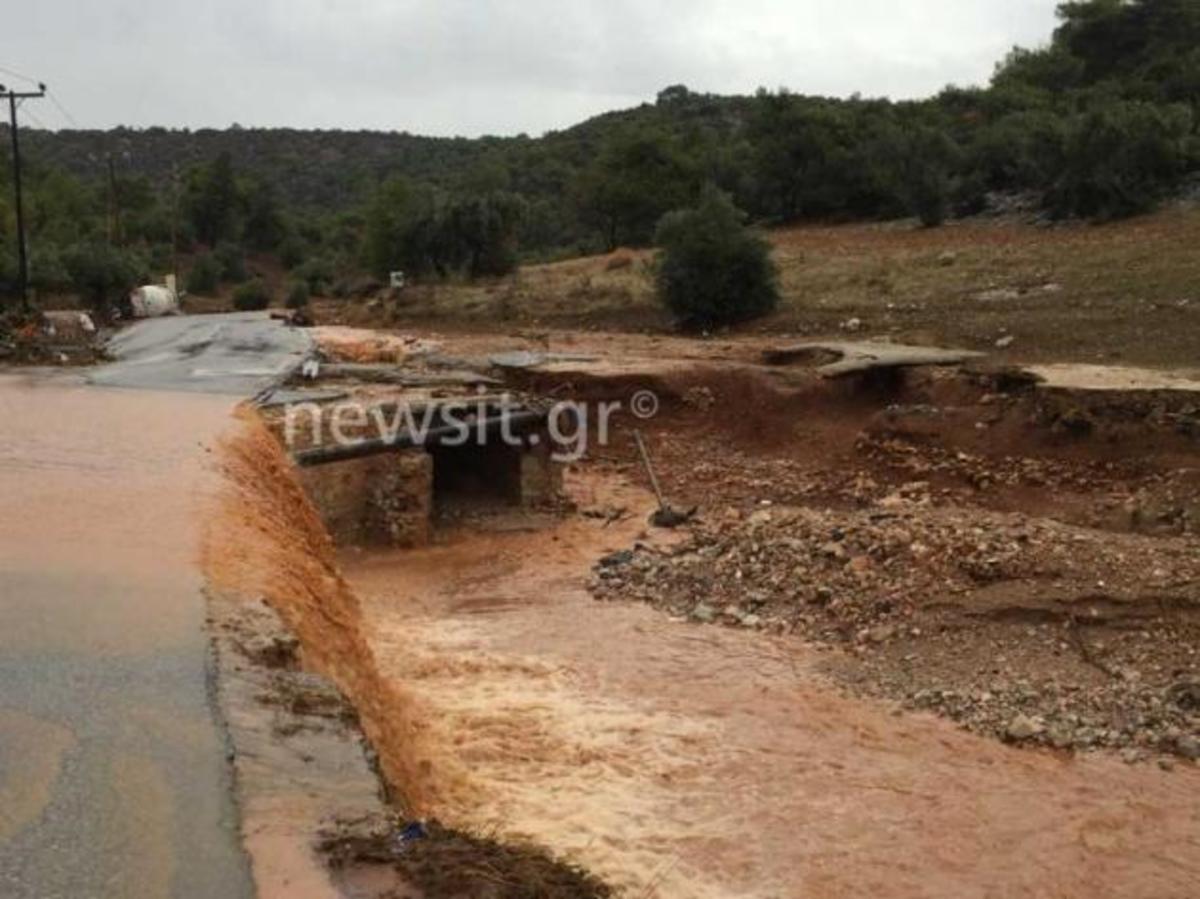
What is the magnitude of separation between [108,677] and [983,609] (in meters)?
7.10

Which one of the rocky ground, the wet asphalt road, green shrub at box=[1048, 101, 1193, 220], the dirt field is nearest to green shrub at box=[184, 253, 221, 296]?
green shrub at box=[1048, 101, 1193, 220]

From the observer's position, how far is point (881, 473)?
15422 mm

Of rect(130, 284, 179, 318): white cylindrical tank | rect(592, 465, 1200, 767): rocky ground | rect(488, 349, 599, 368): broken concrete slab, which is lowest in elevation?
rect(592, 465, 1200, 767): rocky ground

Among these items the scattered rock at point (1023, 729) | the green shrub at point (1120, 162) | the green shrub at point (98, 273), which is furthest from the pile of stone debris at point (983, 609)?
the green shrub at point (98, 273)

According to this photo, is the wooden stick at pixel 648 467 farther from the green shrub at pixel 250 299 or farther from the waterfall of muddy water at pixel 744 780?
the green shrub at pixel 250 299

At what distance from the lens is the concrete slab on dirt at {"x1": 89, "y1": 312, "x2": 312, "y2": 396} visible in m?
16.7

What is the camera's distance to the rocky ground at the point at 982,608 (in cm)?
889

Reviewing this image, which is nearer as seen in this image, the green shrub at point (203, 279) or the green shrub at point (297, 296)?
the green shrub at point (297, 296)

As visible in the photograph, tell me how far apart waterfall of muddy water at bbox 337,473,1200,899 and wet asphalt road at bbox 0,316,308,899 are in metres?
1.85

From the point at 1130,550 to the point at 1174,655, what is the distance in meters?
1.57

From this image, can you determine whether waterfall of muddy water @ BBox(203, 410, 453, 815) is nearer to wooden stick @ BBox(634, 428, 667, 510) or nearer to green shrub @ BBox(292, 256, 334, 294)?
wooden stick @ BBox(634, 428, 667, 510)

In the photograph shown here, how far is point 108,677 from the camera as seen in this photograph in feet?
18.6

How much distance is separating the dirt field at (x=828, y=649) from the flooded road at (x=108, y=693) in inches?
20.2

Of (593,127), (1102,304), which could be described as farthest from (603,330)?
(593,127)
